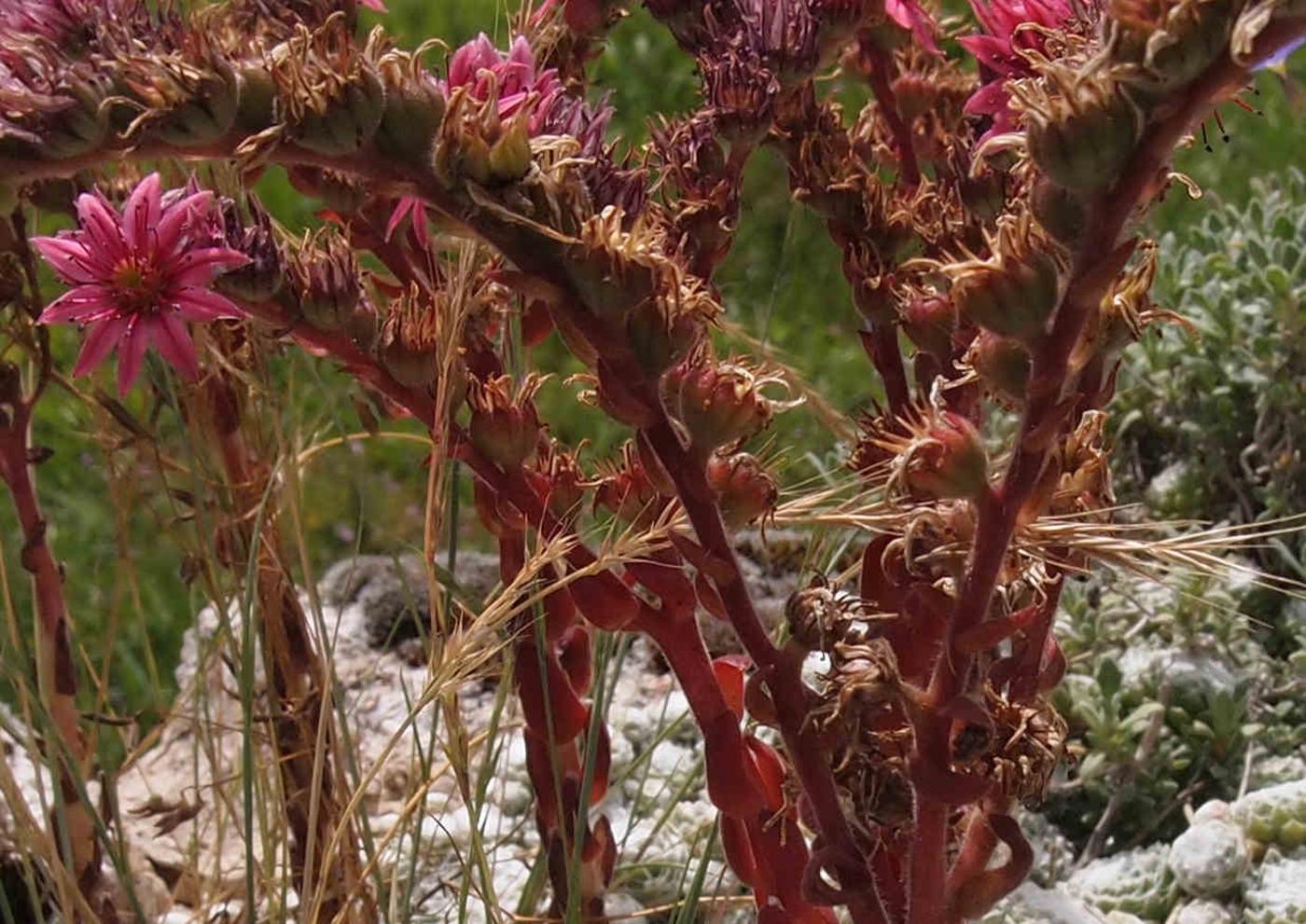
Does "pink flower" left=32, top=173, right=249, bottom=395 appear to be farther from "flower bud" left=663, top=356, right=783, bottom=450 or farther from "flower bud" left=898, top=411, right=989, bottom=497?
"flower bud" left=898, top=411, right=989, bottom=497

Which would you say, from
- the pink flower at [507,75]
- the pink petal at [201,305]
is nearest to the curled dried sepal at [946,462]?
the pink flower at [507,75]

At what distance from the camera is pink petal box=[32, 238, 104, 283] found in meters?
0.84

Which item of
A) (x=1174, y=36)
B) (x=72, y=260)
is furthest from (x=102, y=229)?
(x=1174, y=36)

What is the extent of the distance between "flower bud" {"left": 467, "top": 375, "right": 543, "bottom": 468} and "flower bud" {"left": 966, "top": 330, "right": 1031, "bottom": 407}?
0.23 m

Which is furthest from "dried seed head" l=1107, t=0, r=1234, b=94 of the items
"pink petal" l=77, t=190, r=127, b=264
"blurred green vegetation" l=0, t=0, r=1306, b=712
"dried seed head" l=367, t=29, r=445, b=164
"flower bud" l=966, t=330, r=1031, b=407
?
"blurred green vegetation" l=0, t=0, r=1306, b=712

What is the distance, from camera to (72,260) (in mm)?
845

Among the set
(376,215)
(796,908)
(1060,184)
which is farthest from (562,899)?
(1060,184)

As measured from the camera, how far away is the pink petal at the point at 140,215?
2.67 ft

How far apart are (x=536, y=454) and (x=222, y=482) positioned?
0.93 feet

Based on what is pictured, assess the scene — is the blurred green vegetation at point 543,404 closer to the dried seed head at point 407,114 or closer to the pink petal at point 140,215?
the pink petal at point 140,215

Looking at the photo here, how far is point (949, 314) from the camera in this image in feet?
2.94

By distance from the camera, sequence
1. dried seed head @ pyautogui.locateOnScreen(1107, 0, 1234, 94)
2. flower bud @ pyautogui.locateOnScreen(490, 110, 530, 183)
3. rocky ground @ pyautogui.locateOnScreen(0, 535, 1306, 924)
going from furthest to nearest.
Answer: rocky ground @ pyautogui.locateOnScreen(0, 535, 1306, 924) → flower bud @ pyautogui.locateOnScreen(490, 110, 530, 183) → dried seed head @ pyautogui.locateOnScreen(1107, 0, 1234, 94)

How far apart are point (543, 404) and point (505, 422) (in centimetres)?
166

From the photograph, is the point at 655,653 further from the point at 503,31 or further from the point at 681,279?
the point at 681,279
